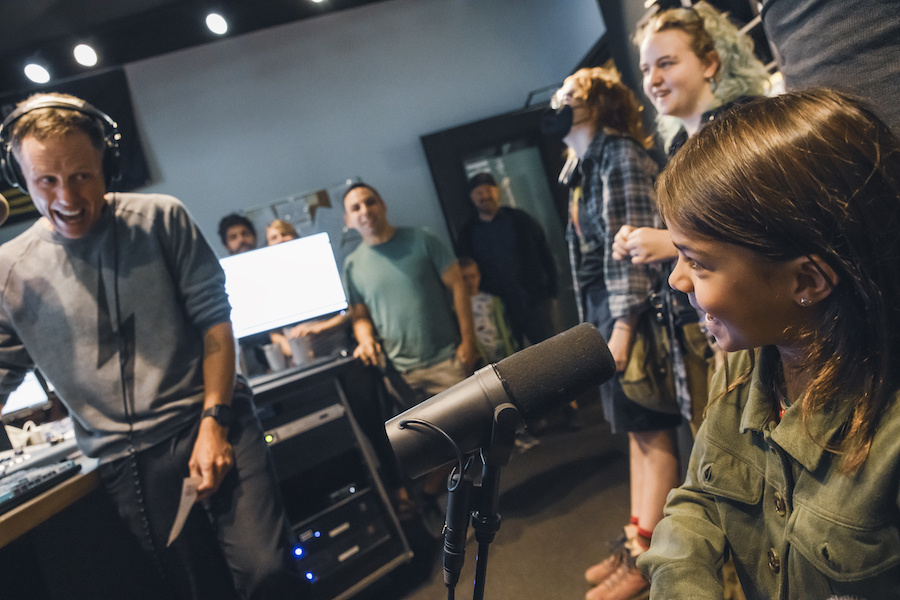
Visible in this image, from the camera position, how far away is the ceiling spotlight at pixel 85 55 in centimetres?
310

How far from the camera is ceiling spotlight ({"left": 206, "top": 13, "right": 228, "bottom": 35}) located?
10.4 feet

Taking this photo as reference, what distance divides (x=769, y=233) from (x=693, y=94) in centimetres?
94

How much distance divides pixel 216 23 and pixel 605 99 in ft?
9.04

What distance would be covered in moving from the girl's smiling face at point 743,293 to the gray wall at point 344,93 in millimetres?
3349

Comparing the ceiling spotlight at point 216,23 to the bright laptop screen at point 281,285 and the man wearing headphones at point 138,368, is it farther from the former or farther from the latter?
the man wearing headphones at point 138,368

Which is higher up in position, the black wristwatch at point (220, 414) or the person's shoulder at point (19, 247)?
the person's shoulder at point (19, 247)

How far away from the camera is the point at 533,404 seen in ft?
1.93

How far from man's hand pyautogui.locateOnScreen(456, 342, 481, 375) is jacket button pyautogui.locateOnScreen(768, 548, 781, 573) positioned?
7.03 feet

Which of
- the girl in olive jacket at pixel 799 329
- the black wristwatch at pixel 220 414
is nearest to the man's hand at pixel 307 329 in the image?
the black wristwatch at pixel 220 414

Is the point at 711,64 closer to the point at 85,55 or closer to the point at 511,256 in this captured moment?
the point at 511,256

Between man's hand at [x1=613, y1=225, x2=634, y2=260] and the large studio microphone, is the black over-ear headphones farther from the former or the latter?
man's hand at [x1=613, y1=225, x2=634, y2=260]

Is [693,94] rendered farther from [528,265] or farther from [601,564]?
[528,265]

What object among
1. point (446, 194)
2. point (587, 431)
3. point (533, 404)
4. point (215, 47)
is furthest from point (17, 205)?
point (533, 404)

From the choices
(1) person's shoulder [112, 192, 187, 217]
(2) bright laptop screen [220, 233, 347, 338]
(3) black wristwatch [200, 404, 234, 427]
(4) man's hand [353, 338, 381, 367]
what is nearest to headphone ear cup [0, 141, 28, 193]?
(1) person's shoulder [112, 192, 187, 217]
